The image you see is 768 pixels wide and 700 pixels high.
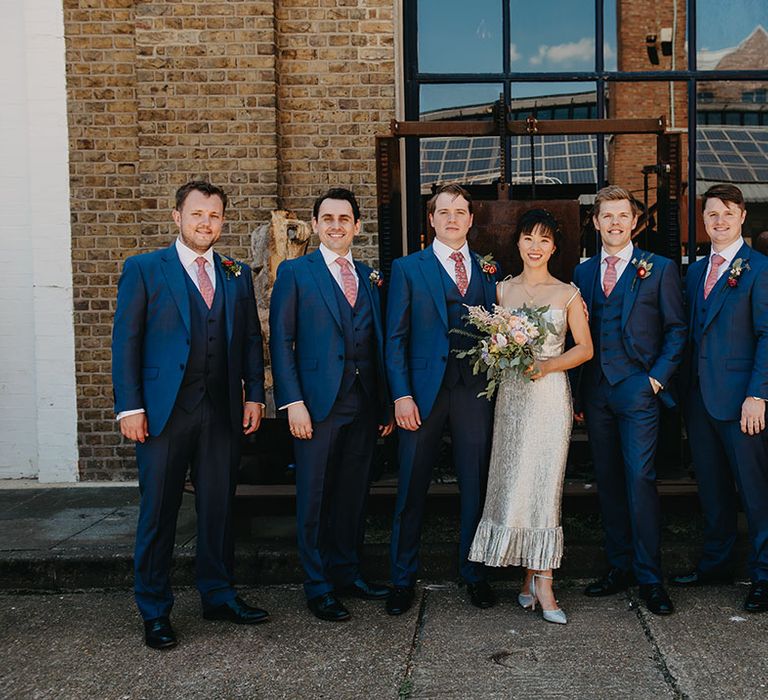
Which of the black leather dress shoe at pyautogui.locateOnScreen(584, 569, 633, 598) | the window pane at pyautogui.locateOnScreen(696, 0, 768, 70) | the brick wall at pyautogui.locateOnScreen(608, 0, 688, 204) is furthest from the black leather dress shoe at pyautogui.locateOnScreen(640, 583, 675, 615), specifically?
the window pane at pyautogui.locateOnScreen(696, 0, 768, 70)

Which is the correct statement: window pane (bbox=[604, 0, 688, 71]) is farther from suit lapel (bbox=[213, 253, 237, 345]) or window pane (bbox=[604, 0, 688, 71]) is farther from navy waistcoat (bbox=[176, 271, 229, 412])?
navy waistcoat (bbox=[176, 271, 229, 412])

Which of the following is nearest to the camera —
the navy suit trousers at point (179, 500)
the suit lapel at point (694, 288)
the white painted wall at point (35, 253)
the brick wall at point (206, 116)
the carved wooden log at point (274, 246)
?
the navy suit trousers at point (179, 500)

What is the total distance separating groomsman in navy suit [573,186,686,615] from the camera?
14.2 feet

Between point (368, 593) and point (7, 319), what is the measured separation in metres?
4.17

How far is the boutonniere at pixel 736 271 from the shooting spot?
434 centimetres

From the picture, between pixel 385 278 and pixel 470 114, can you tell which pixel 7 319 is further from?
pixel 470 114

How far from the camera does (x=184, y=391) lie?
4121mm

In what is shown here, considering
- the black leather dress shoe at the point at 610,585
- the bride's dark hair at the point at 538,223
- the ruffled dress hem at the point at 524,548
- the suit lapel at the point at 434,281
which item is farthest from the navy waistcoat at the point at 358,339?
the black leather dress shoe at the point at 610,585

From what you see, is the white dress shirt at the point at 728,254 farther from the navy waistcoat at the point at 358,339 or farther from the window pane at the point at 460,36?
the window pane at the point at 460,36

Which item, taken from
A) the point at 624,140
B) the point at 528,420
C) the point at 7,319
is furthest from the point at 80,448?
the point at 624,140

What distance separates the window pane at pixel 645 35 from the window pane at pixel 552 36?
18 cm

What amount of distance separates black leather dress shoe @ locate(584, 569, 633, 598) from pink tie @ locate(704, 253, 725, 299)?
1521 millimetres

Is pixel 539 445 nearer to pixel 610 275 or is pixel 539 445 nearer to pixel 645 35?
pixel 610 275

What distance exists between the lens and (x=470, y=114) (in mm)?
7387
